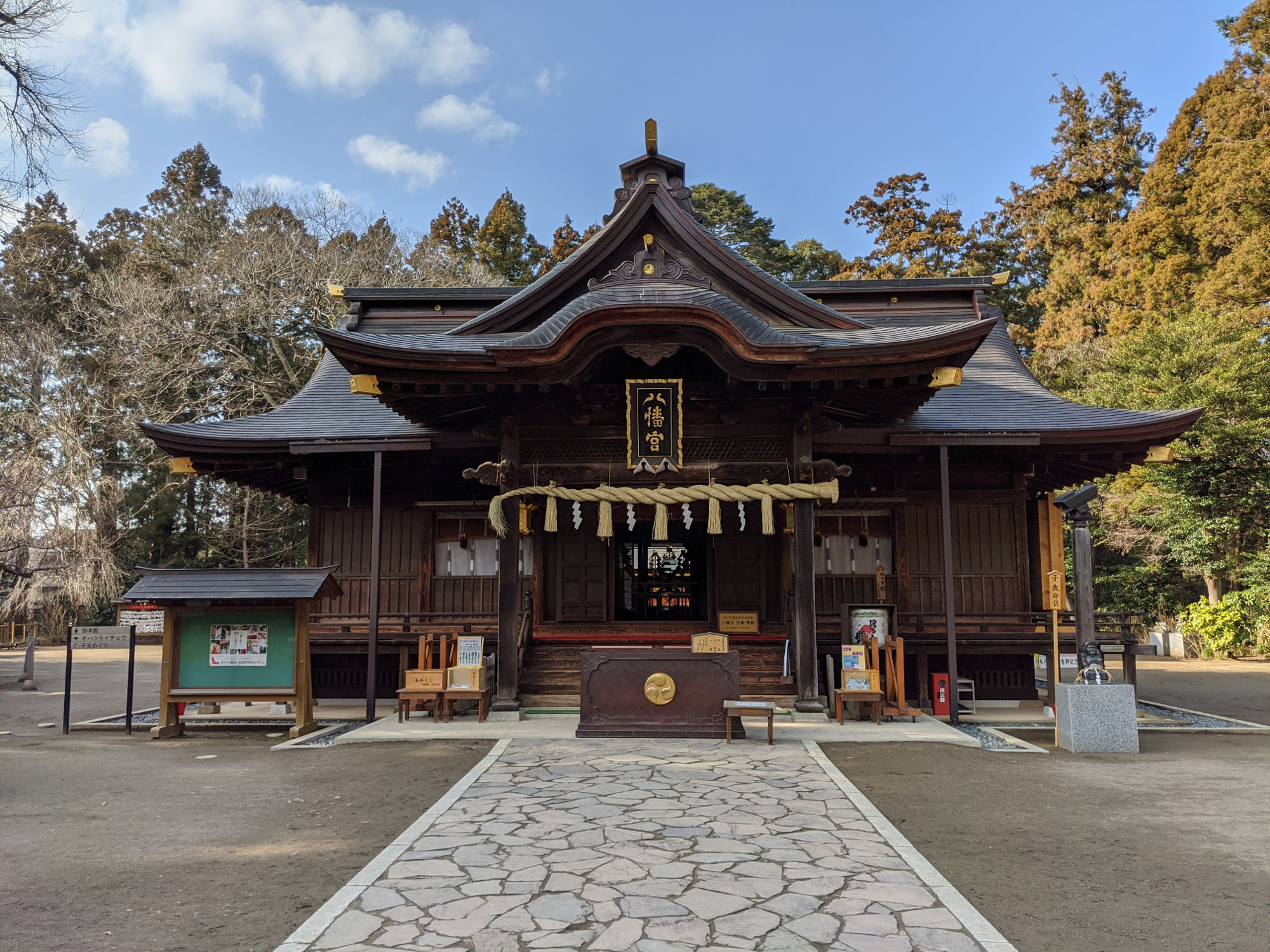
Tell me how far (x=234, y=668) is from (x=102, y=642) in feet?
9.67

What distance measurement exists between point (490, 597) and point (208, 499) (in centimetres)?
2298

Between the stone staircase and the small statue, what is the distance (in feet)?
11.5

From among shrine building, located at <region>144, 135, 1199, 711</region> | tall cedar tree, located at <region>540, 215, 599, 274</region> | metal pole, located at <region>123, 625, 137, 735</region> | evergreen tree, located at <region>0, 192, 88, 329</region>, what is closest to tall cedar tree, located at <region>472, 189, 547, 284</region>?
tall cedar tree, located at <region>540, 215, 599, 274</region>

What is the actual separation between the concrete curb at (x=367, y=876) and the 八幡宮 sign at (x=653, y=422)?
179 inches

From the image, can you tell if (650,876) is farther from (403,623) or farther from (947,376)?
(403,623)

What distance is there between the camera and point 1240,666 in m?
20.1

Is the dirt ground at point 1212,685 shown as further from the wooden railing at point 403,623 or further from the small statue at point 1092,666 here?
the wooden railing at point 403,623

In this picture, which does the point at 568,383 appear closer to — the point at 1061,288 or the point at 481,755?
the point at 481,755

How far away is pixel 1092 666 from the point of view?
9.38 metres

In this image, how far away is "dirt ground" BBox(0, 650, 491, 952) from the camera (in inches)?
174

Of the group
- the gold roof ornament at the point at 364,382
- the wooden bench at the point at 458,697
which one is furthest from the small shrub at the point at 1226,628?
the gold roof ornament at the point at 364,382

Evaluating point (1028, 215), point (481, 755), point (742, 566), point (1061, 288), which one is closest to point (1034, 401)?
point (742, 566)

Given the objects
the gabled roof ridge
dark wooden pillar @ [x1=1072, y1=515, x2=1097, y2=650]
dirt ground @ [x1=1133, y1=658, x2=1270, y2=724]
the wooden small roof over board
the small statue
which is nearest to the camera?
the small statue

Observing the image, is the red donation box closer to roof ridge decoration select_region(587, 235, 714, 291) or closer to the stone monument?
the stone monument
